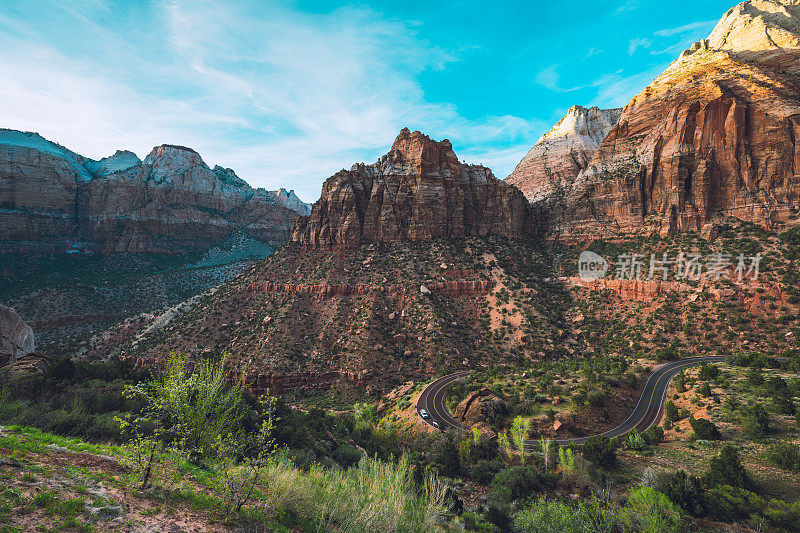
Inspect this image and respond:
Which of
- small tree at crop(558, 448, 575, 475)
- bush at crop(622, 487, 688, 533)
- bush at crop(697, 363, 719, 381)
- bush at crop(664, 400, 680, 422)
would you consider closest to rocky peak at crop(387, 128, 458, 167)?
bush at crop(697, 363, 719, 381)

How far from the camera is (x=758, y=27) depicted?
223ft

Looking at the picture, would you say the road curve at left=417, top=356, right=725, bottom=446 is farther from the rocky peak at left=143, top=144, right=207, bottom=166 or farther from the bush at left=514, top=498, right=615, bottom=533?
the rocky peak at left=143, top=144, right=207, bottom=166

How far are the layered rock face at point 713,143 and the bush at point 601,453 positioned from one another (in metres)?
59.2

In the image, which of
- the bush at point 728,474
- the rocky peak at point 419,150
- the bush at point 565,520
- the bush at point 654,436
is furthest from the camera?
the rocky peak at point 419,150

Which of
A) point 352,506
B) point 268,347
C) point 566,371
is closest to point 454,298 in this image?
point 566,371

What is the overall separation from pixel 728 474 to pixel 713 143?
7248 centimetres

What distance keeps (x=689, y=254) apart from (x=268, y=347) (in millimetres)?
77072

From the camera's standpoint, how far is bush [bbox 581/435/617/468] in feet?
68.8

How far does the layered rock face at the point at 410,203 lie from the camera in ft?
235

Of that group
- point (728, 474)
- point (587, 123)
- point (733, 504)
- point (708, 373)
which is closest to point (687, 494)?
point (733, 504)

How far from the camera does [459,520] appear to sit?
15820 mm

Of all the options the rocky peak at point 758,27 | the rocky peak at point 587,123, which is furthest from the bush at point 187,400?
the rocky peak at point 587,123

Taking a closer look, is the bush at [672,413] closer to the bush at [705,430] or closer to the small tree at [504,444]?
the bush at [705,430]

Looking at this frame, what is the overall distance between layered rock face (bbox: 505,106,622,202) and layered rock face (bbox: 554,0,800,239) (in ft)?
80.5
